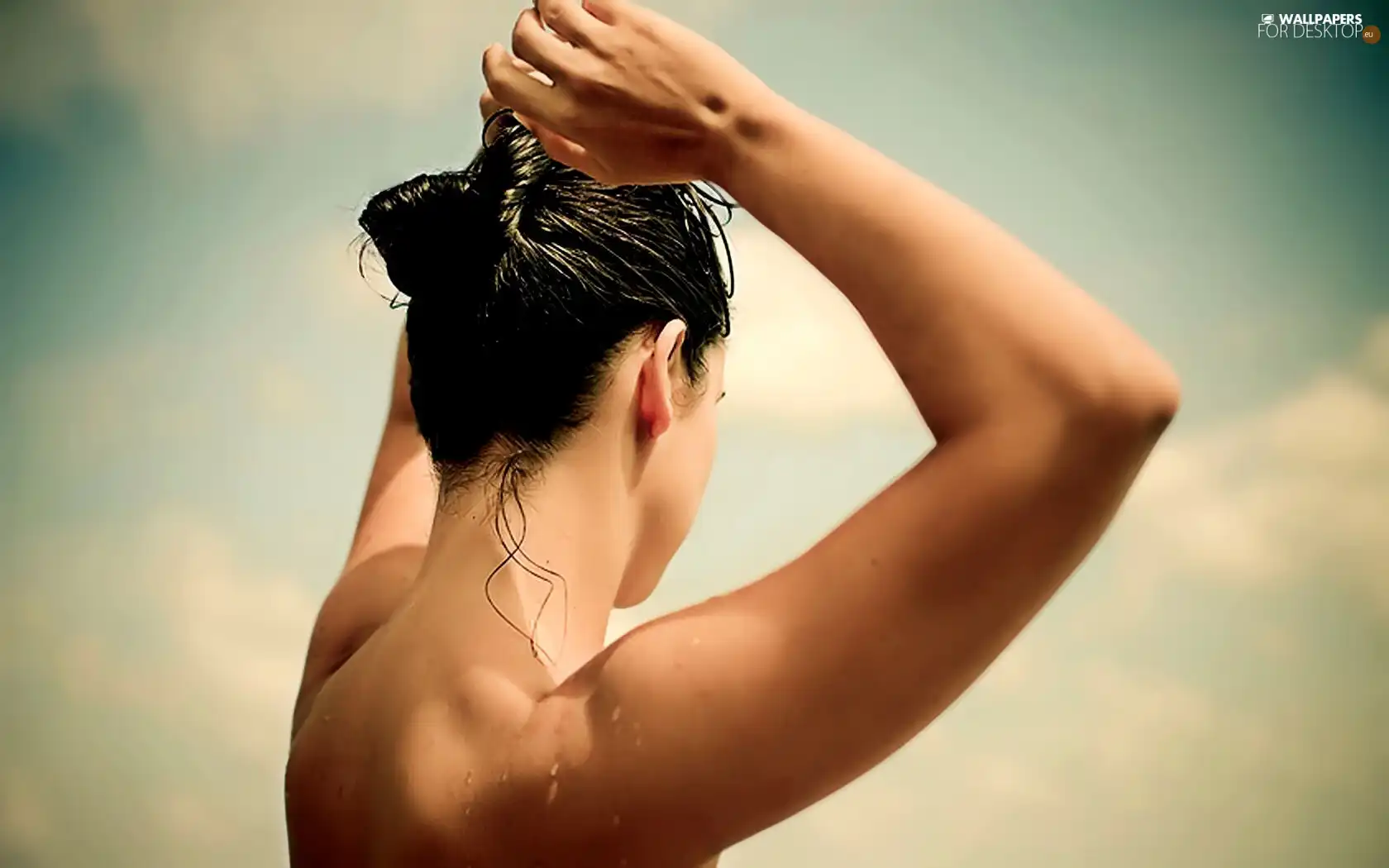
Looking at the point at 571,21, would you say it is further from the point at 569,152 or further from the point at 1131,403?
the point at 1131,403

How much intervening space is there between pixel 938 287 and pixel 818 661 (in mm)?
149

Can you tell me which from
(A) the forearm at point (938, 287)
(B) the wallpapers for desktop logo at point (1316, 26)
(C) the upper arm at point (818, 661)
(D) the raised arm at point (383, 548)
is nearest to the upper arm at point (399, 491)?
(D) the raised arm at point (383, 548)

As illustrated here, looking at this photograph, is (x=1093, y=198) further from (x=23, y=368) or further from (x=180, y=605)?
(x=23, y=368)

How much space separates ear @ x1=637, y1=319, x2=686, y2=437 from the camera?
0.60m

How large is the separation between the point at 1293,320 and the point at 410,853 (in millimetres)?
1526

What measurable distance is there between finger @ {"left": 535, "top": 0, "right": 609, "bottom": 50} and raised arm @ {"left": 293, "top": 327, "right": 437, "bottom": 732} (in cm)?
27

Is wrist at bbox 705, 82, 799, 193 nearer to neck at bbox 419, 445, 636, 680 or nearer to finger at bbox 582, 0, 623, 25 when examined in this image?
finger at bbox 582, 0, 623, 25

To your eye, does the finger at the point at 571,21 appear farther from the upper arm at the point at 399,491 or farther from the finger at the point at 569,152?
the upper arm at the point at 399,491

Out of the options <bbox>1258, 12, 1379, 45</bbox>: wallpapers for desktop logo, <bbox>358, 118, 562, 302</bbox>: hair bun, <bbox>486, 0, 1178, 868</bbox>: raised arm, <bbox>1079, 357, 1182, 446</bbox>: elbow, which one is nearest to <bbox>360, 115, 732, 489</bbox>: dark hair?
<bbox>358, 118, 562, 302</bbox>: hair bun

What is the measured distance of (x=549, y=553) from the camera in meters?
0.58

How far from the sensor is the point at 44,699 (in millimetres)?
1590

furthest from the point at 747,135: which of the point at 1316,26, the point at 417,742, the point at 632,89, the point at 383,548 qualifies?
the point at 1316,26

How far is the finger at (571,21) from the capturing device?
1.50 feet

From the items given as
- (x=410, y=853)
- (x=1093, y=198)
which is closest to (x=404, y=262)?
(x=410, y=853)
